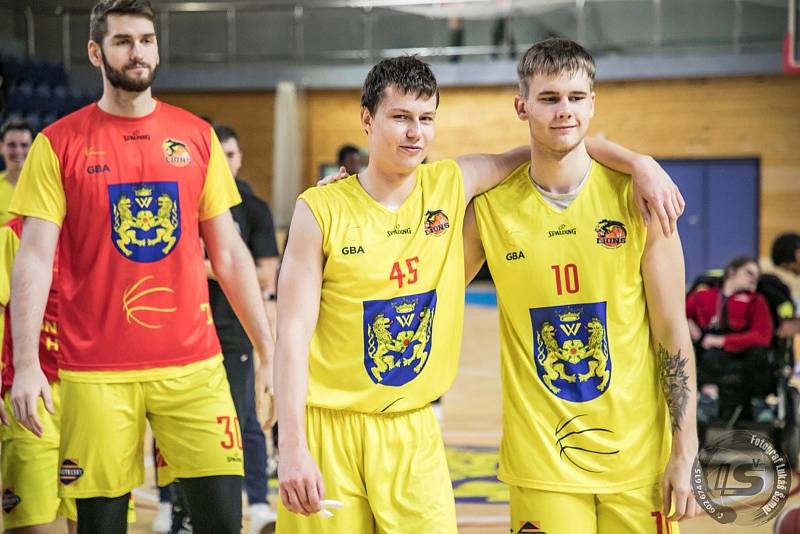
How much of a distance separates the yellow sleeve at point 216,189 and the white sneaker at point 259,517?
242 centimetres

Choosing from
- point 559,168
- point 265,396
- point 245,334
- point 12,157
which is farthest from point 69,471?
point 12,157

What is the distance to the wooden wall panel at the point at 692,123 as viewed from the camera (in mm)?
18531

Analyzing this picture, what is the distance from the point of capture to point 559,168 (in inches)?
124

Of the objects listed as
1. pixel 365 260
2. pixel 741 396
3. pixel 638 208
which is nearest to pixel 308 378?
pixel 365 260

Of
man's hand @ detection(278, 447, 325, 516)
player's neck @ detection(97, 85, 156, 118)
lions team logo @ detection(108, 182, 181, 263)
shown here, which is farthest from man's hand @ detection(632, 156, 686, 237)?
player's neck @ detection(97, 85, 156, 118)

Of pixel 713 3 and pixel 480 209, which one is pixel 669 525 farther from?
pixel 713 3

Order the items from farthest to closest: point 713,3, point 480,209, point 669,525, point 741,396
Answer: point 713,3
point 741,396
point 480,209
point 669,525

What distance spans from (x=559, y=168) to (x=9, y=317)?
252cm

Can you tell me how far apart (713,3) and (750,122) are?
2.17m

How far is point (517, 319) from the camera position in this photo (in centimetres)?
313

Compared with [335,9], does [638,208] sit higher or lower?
lower

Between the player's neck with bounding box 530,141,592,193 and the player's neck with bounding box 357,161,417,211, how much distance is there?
0.37 m

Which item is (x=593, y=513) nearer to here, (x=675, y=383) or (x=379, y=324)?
(x=675, y=383)

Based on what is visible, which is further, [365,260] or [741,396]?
[741,396]
